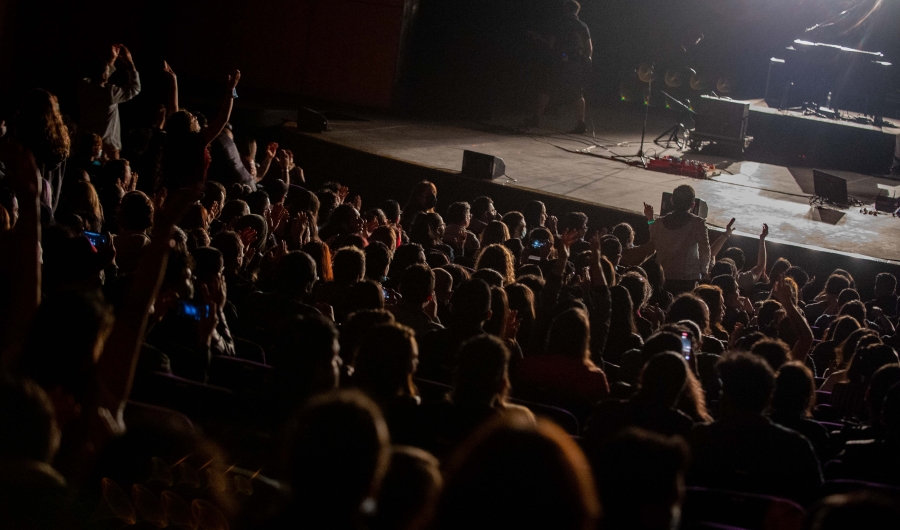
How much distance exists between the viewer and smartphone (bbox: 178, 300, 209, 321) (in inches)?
134

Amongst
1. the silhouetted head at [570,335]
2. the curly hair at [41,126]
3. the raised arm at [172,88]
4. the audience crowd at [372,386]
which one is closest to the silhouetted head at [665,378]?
the audience crowd at [372,386]

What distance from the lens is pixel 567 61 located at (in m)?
14.7

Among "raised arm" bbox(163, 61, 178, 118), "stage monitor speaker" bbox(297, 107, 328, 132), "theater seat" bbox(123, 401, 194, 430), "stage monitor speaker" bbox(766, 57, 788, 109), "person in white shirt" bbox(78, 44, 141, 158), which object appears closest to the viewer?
"theater seat" bbox(123, 401, 194, 430)

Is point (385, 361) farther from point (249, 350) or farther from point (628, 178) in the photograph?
point (628, 178)

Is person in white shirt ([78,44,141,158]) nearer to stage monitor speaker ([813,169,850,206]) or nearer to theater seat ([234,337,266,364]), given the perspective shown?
theater seat ([234,337,266,364])

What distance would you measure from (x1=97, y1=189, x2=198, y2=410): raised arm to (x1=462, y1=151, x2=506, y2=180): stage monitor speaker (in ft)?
23.9

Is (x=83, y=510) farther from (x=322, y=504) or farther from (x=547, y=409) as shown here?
(x=547, y=409)

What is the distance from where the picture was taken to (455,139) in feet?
42.1

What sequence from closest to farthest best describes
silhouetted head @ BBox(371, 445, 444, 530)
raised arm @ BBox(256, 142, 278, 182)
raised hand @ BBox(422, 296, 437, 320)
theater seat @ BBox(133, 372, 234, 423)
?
silhouetted head @ BBox(371, 445, 444, 530) → theater seat @ BBox(133, 372, 234, 423) → raised hand @ BBox(422, 296, 437, 320) → raised arm @ BBox(256, 142, 278, 182)

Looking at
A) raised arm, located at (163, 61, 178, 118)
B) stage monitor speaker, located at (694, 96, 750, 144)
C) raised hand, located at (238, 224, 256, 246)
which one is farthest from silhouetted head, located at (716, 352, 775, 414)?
stage monitor speaker, located at (694, 96, 750, 144)

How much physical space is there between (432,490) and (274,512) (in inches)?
14.0

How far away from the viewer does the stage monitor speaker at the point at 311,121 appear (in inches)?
452

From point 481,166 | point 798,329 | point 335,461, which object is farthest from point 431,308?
point 481,166

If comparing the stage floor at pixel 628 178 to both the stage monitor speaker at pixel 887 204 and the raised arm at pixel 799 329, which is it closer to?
the stage monitor speaker at pixel 887 204
